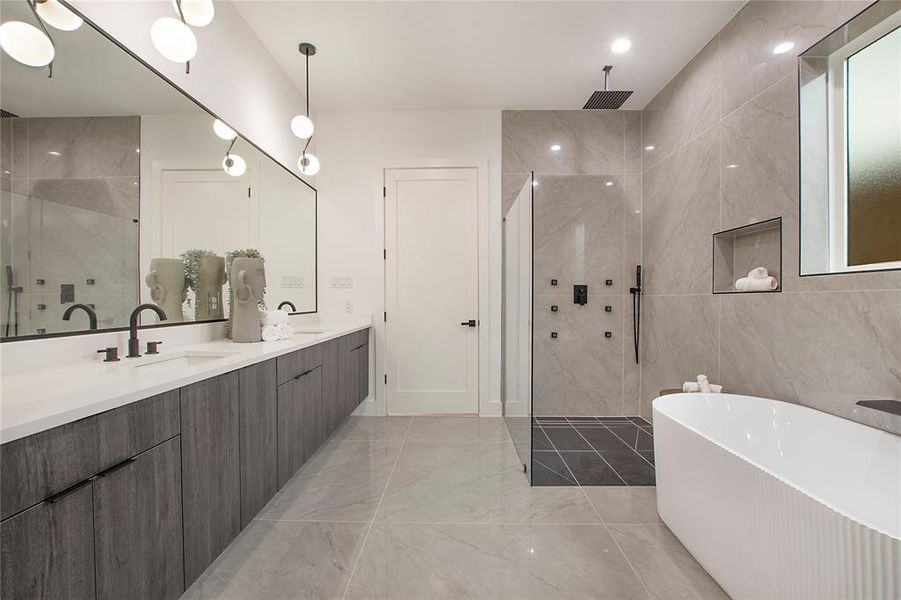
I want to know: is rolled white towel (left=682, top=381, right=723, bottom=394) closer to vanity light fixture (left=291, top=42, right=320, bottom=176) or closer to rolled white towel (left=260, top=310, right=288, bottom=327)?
rolled white towel (left=260, top=310, right=288, bottom=327)

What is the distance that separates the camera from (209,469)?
1.22 metres

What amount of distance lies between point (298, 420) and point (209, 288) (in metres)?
0.86

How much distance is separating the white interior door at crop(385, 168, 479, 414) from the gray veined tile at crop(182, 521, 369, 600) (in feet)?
5.64

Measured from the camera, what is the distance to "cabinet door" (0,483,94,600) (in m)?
0.66

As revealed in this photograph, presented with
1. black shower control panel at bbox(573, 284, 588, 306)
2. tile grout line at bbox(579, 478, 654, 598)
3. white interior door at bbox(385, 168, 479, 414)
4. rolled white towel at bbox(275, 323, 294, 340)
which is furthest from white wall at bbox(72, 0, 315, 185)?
tile grout line at bbox(579, 478, 654, 598)

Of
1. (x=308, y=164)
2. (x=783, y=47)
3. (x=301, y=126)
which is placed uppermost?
(x=783, y=47)

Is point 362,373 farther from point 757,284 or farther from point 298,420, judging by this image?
point 757,284

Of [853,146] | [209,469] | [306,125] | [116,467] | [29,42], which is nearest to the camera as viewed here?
[116,467]

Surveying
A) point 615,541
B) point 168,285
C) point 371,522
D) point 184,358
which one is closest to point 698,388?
point 615,541

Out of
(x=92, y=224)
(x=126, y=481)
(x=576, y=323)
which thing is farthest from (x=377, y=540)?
(x=576, y=323)

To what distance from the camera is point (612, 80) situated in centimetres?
293

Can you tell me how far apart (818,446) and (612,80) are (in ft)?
9.11

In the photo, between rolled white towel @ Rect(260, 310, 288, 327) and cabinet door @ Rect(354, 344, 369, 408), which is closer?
rolled white towel @ Rect(260, 310, 288, 327)

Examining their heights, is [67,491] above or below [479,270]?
below
